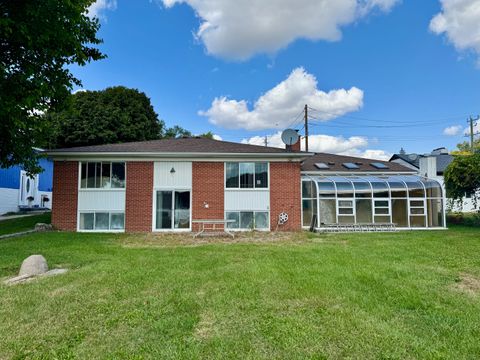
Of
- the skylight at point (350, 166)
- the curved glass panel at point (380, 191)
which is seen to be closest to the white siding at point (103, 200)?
the curved glass panel at point (380, 191)

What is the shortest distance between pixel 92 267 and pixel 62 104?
264 inches

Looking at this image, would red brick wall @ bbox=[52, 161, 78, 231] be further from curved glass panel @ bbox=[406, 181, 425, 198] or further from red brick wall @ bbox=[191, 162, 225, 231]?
curved glass panel @ bbox=[406, 181, 425, 198]

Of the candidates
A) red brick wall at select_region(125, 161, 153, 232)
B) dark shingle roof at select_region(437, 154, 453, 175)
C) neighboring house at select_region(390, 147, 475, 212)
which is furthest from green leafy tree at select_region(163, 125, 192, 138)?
dark shingle roof at select_region(437, 154, 453, 175)

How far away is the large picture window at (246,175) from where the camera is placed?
1499 centimetres

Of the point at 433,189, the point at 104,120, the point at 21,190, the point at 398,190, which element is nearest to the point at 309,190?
the point at 398,190

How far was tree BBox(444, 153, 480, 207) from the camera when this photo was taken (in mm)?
16969

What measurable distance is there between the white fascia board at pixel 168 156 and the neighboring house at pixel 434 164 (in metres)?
9.40

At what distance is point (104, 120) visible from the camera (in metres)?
25.4

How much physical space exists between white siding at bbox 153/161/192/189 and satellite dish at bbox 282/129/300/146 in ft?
18.2

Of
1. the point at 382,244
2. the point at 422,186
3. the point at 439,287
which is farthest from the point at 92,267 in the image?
the point at 422,186

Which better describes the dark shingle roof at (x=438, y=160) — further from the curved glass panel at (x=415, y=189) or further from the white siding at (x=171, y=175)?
the white siding at (x=171, y=175)

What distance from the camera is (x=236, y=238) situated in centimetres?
1255

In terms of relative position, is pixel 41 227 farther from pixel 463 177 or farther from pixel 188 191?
pixel 463 177

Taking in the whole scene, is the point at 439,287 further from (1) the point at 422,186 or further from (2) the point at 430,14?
(2) the point at 430,14
